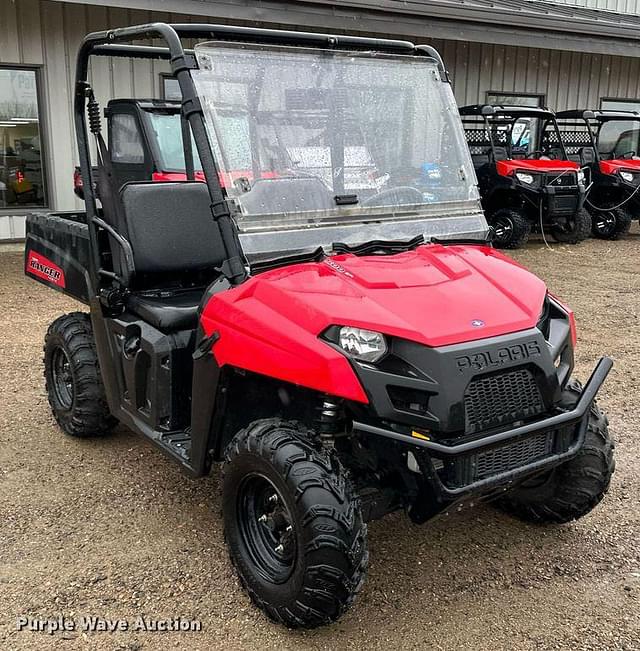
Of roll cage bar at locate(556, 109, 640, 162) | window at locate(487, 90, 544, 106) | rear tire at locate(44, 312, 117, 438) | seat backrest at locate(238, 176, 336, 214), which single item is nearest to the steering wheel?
seat backrest at locate(238, 176, 336, 214)

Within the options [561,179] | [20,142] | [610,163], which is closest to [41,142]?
[20,142]

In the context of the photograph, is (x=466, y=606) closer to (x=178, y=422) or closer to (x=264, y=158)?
(x=178, y=422)

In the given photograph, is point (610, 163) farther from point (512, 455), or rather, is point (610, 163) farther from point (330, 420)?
point (330, 420)

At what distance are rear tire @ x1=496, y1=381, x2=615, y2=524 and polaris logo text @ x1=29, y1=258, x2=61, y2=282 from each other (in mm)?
2473

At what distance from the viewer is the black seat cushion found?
9.80 feet

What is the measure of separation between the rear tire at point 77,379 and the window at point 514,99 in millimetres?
10741

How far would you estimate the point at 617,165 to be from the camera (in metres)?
11.2

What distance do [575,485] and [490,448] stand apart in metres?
0.89

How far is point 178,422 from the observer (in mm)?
3033

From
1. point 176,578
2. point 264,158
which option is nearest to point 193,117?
point 264,158

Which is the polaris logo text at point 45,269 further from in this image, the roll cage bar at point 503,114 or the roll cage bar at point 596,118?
the roll cage bar at point 596,118

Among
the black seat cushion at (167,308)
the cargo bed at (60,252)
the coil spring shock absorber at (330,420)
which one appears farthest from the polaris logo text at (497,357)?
the cargo bed at (60,252)

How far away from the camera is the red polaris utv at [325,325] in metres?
2.23

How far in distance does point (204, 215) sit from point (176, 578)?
1.56 m
